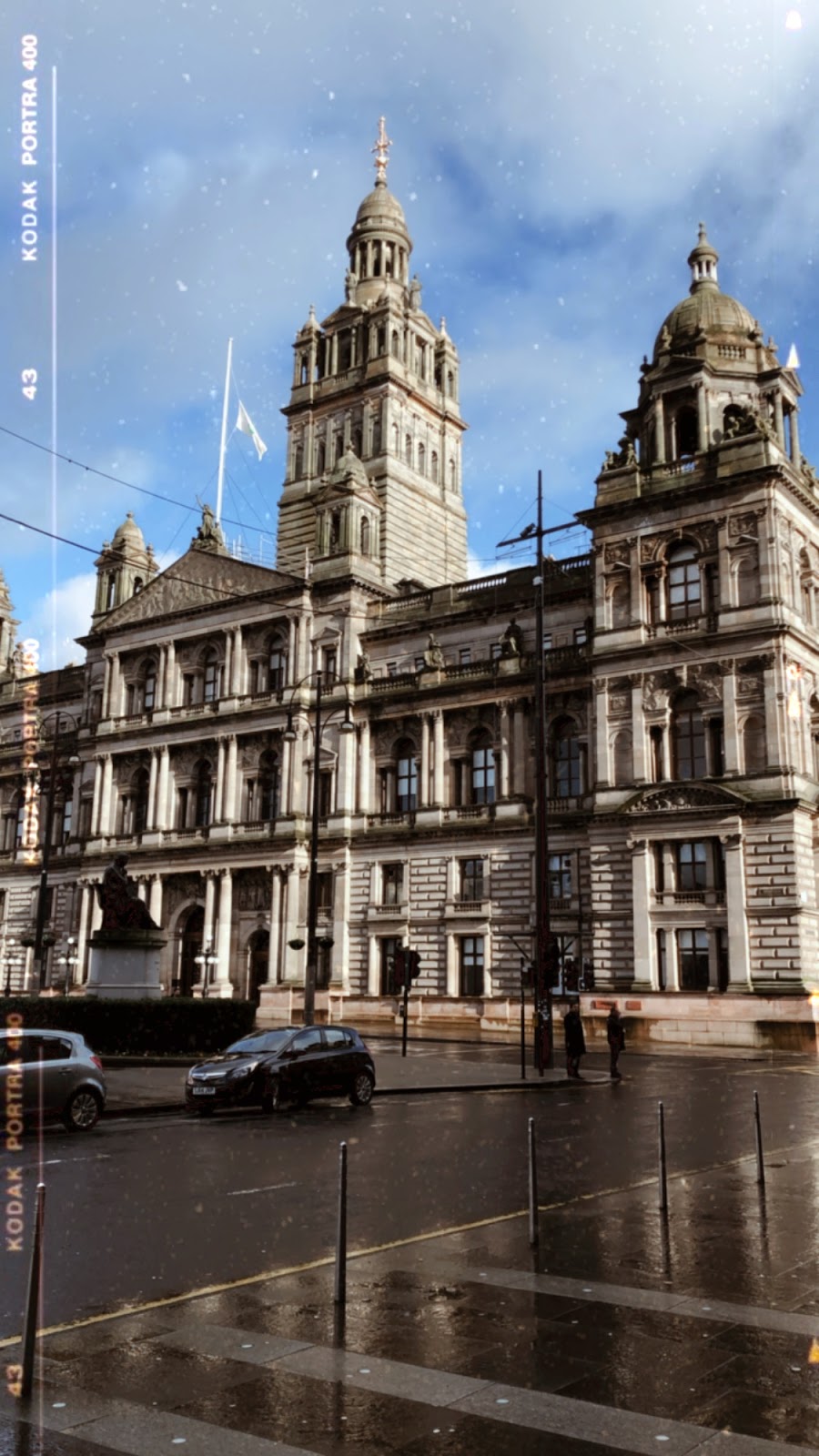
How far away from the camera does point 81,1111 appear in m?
18.2

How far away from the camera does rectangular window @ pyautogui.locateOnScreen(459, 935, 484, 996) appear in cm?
4872

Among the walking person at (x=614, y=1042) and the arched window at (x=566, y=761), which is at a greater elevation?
the arched window at (x=566, y=761)

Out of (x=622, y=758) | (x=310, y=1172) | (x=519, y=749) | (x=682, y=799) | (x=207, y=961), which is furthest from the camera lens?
(x=207, y=961)

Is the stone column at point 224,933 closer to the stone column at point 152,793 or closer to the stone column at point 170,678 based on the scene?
the stone column at point 152,793

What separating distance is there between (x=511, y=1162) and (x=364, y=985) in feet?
121

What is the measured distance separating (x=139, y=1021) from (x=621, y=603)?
2521 cm

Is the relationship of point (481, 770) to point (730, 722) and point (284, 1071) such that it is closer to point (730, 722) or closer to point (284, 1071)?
point (730, 722)

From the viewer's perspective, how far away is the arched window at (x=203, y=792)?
59.5m

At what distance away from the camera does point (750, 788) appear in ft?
136

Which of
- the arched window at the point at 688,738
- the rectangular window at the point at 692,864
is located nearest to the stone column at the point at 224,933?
the rectangular window at the point at 692,864

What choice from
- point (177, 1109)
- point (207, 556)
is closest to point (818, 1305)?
point (177, 1109)

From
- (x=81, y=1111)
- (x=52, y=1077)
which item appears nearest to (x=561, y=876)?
(x=81, y=1111)

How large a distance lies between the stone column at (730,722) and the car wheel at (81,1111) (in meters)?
28.7

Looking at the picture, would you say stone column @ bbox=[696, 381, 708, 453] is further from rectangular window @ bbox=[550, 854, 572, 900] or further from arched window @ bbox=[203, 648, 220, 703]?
arched window @ bbox=[203, 648, 220, 703]
